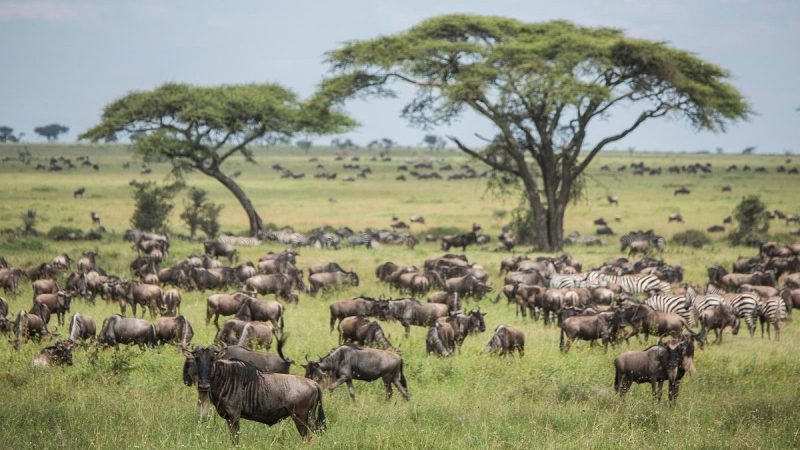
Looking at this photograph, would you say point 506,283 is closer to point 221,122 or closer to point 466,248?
point 466,248

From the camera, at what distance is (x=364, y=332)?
15.0 m

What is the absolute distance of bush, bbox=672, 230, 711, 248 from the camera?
125 feet

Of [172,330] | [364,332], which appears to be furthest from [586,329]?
[172,330]

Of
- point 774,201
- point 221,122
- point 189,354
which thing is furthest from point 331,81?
point 774,201

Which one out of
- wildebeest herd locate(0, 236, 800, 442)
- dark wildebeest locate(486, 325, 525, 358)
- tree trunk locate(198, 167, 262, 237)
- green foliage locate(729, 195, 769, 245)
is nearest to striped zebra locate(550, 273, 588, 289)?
wildebeest herd locate(0, 236, 800, 442)

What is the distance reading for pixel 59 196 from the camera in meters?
58.7

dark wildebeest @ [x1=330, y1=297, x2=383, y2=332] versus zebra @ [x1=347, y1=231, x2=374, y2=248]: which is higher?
dark wildebeest @ [x1=330, y1=297, x2=383, y2=332]

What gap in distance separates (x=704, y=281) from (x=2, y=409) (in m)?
21.4

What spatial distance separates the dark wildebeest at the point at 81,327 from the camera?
1570 centimetres

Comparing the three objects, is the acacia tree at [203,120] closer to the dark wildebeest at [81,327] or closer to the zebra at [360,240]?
the zebra at [360,240]

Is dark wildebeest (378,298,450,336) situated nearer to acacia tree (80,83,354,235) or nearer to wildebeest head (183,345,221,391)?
wildebeest head (183,345,221,391)

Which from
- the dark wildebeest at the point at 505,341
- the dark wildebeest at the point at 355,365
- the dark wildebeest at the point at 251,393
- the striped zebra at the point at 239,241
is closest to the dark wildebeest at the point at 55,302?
the dark wildebeest at the point at 355,365

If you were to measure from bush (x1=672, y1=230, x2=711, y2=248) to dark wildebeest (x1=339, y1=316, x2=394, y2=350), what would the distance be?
2582cm

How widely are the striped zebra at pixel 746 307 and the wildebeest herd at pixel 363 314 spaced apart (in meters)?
0.03
